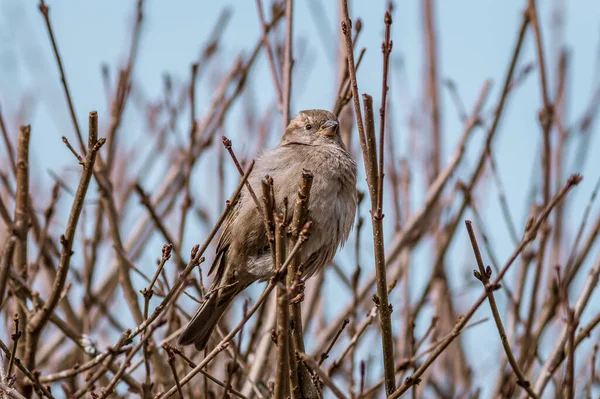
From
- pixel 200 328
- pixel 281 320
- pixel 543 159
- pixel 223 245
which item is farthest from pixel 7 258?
pixel 543 159

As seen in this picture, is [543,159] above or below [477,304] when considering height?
above

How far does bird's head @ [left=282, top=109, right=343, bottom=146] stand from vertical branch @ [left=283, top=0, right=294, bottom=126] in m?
0.34

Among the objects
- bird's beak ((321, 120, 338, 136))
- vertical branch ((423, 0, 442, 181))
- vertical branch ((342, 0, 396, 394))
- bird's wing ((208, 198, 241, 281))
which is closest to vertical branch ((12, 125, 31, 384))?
vertical branch ((342, 0, 396, 394))

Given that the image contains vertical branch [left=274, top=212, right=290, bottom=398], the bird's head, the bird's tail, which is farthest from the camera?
the bird's head

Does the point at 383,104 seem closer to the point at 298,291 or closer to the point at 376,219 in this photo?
the point at 376,219

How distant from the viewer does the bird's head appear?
475 cm

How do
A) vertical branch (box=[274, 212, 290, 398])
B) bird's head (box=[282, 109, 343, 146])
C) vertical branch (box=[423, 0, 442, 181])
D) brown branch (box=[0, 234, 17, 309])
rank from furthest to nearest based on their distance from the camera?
vertical branch (box=[423, 0, 442, 181])
bird's head (box=[282, 109, 343, 146])
vertical branch (box=[274, 212, 290, 398])
brown branch (box=[0, 234, 17, 309])

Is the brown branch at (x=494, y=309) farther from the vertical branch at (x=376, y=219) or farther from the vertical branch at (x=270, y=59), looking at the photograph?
the vertical branch at (x=270, y=59)

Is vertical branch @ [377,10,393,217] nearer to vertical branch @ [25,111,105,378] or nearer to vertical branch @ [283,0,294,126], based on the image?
vertical branch @ [25,111,105,378]

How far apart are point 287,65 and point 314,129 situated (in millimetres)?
629

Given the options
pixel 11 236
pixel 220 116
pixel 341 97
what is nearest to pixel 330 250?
pixel 341 97

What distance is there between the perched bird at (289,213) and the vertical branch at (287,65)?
260 millimetres

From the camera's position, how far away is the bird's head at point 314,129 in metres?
4.75

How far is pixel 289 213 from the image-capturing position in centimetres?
404
